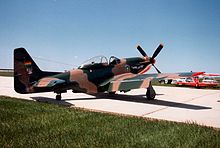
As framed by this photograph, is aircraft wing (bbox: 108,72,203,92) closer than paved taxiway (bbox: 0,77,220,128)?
No

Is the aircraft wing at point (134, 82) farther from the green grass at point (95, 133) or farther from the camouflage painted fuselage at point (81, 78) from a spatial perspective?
the green grass at point (95, 133)

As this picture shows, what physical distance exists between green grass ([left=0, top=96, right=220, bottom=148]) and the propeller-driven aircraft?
4681 millimetres

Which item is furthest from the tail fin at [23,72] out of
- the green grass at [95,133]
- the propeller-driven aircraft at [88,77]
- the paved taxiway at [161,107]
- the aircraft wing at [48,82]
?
the green grass at [95,133]

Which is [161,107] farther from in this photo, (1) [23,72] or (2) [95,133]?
(1) [23,72]

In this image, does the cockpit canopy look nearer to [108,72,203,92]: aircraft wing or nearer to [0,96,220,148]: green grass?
[108,72,203,92]: aircraft wing

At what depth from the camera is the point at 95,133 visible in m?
4.82

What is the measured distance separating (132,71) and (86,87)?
4.03m

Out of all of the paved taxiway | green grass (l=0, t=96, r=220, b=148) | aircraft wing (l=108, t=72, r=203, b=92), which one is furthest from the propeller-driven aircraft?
green grass (l=0, t=96, r=220, b=148)

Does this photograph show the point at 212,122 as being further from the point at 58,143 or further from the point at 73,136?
the point at 58,143

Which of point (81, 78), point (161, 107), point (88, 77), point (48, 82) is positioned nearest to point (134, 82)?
point (161, 107)

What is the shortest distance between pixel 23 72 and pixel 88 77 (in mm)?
3718

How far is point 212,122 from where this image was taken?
6.68m

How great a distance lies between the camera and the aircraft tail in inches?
431

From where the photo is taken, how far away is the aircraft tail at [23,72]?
1094 centimetres
